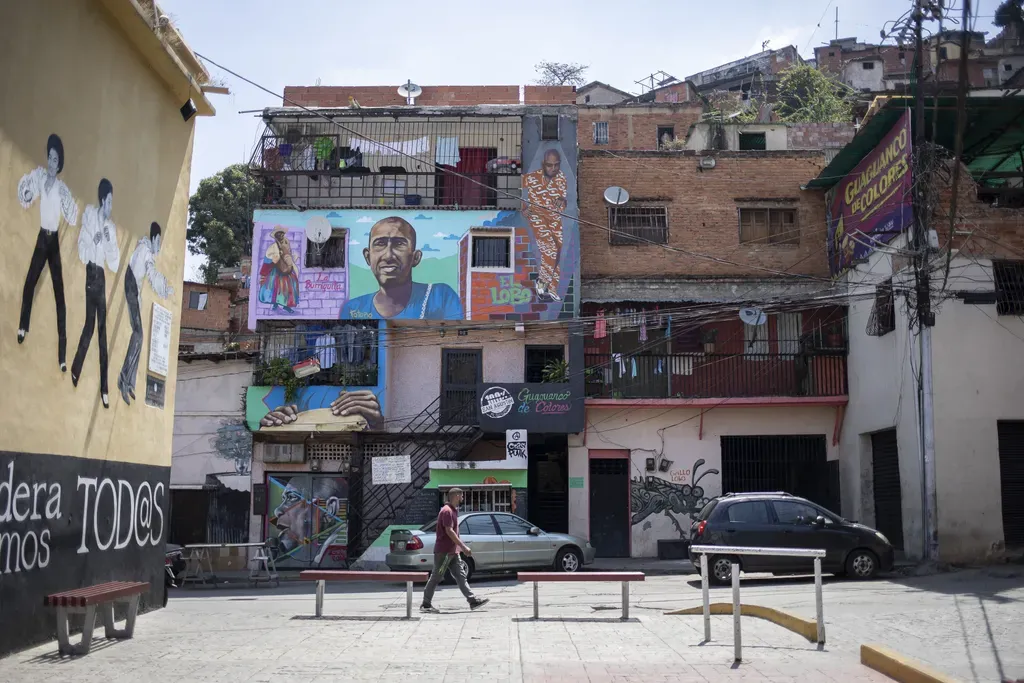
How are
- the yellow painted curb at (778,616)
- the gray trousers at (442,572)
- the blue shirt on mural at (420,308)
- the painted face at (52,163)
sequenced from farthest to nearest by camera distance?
the blue shirt on mural at (420,308) < the gray trousers at (442,572) < the painted face at (52,163) < the yellow painted curb at (778,616)

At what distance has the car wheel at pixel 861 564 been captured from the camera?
16.8 metres

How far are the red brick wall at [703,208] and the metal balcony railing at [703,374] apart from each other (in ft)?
7.85

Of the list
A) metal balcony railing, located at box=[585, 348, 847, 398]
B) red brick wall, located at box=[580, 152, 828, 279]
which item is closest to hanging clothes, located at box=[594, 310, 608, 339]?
metal balcony railing, located at box=[585, 348, 847, 398]

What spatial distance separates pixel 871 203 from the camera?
73.9ft

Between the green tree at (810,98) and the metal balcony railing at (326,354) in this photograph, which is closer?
the metal balcony railing at (326,354)

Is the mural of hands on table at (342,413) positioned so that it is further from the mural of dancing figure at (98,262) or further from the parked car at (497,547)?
the mural of dancing figure at (98,262)

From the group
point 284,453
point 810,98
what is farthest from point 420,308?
point 810,98

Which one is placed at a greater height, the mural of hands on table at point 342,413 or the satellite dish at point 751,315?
the satellite dish at point 751,315

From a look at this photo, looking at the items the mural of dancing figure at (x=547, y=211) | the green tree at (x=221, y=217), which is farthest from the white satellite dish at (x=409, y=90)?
the green tree at (x=221, y=217)

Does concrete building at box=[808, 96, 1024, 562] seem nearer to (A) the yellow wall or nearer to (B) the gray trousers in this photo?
(B) the gray trousers

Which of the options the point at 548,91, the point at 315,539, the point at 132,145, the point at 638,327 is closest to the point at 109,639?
the point at 132,145

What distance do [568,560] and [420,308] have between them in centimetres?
853

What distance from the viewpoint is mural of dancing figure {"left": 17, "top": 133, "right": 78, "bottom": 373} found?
30.5ft

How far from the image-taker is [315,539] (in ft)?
79.5
